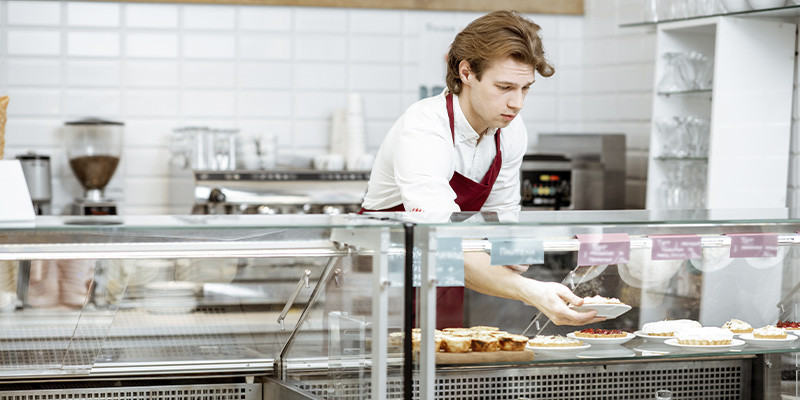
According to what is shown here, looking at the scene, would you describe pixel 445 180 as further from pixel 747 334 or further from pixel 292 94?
pixel 292 94

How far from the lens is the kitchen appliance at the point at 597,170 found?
4.57 m

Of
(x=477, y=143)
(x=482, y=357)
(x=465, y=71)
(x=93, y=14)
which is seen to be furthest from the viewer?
(x=93, y=14)

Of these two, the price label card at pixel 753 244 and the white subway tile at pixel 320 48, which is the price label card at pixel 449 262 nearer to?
the price label card at pixel 753 244

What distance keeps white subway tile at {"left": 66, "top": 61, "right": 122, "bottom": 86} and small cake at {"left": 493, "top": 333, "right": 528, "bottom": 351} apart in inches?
135

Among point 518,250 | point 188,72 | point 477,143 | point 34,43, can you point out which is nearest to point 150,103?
point 188,72

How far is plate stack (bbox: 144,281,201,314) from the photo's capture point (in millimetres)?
1934

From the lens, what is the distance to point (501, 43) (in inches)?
84.6

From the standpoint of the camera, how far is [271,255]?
179 centimetres

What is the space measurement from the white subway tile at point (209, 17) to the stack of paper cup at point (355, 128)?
0.73 meters

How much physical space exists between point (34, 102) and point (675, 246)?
12.0 ft

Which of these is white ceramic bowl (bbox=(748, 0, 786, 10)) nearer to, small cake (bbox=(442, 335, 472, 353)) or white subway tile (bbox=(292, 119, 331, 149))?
small cake (bbox=(442, 335, 472, 353))

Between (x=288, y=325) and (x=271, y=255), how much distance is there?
214mm

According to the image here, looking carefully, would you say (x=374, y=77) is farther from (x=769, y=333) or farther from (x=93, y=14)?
(x=769, y=333)

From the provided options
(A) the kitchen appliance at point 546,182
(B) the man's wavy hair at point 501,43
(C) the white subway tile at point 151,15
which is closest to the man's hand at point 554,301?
(B) the man's wavy hair at point 501,43
